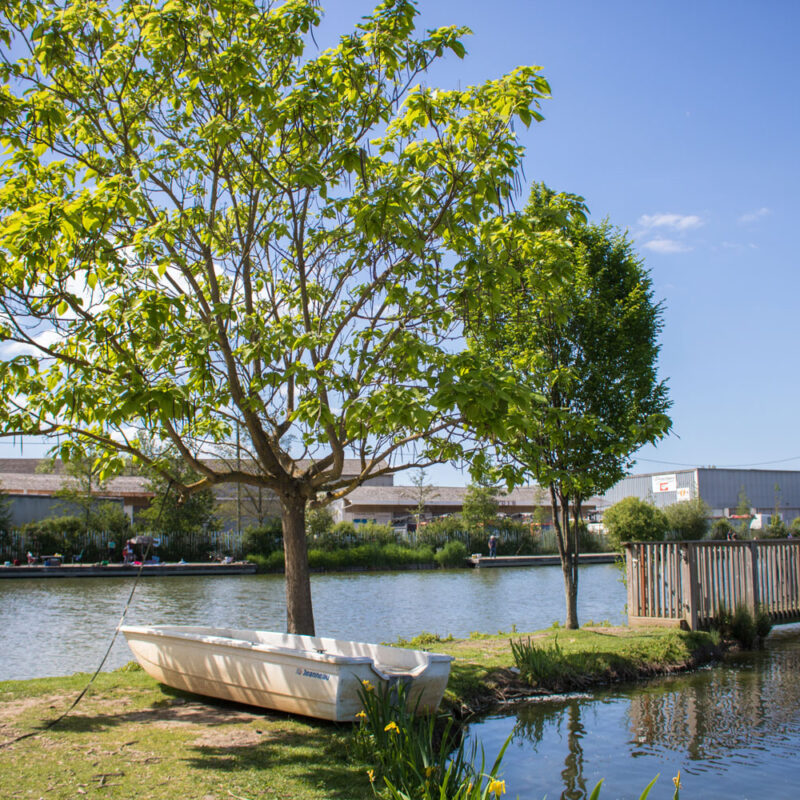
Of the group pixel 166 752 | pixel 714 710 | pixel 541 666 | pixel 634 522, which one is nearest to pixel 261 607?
pixel 541 666

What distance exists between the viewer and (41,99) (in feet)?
25.9

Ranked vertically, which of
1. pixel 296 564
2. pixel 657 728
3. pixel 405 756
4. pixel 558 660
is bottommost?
pixel 657 728

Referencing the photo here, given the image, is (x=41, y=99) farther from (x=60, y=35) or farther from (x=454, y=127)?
(x=454, y=127)

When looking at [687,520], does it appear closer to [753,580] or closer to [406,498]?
[406,498]

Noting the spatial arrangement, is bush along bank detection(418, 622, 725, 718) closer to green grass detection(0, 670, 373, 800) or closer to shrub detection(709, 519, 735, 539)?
green grass detection(0, 670, 373, 800)

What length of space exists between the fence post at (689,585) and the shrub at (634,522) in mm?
28280

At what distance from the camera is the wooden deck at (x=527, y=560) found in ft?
136

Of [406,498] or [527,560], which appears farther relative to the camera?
[406,498]

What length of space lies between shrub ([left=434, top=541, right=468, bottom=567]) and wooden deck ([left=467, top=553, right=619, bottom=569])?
1.67 ft

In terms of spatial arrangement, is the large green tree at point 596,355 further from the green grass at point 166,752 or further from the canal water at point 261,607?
the green grass at point 166,752

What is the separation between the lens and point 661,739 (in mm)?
8430

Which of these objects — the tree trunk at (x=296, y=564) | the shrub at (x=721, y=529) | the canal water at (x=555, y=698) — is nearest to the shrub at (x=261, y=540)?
the canal water at (x=555, y=698)

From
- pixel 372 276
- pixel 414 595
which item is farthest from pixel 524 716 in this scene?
pixel 414 595

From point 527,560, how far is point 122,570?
21677 mm
